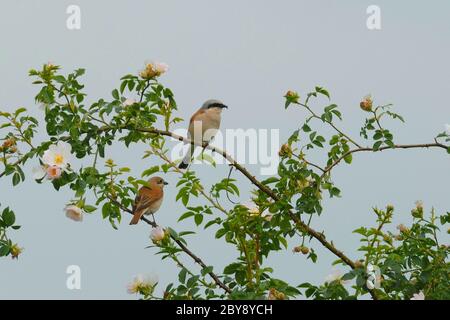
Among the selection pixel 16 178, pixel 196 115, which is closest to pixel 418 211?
pixel 16 178

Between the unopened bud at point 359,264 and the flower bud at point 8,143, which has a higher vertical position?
the flower bud at point 8,143

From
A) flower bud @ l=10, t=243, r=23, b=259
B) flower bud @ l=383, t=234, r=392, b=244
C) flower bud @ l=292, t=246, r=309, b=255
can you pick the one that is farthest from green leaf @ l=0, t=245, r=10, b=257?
flower bud @ l=383, t=234, r=392, b=244

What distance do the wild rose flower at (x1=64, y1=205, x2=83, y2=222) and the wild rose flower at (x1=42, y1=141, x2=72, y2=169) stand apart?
0.98 feet

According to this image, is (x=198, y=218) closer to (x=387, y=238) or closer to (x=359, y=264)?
(x=359, y=264)

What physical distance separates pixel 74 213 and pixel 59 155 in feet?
1.42

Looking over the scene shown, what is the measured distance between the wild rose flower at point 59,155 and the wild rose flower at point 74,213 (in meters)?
0.30

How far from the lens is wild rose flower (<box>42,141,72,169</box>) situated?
5.87 m

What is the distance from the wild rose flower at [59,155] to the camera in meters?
5.87

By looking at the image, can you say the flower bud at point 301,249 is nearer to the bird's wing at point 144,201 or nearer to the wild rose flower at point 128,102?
the wild rose flower at point 128,102

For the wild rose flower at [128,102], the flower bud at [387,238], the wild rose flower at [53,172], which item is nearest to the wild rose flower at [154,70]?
the wild rose flower at [128,102]
